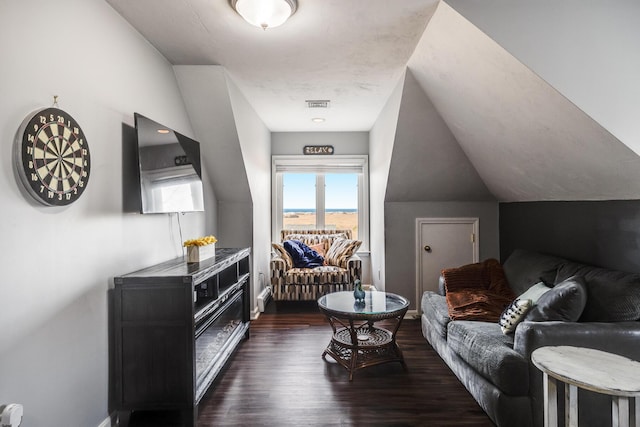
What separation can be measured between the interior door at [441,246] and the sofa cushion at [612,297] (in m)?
1.84

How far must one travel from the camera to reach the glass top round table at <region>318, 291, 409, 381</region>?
2736 mm

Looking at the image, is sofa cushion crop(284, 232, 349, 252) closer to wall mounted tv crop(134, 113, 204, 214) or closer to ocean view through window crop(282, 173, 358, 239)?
ocean view through window crop(282, 173, 358, 239)

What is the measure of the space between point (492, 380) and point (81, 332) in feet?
7.58

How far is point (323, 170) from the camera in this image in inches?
218

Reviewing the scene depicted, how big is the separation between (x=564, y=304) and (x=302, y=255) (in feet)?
10.4

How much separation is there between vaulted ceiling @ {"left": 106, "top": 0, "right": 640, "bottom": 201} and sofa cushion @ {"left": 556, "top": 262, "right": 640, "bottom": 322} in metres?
0.59

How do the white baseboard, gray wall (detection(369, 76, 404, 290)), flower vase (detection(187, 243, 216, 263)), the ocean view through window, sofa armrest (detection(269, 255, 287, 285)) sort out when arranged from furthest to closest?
the ocean view through window → sofa armrest (detection(269, 255, 287, 285)) → the white baseboard → gray wall (detection(369, 76, 404, 290)) → flower vase (detection(187, 243, 216, 263))

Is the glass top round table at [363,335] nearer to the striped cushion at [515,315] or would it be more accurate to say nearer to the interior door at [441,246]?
the striped cushion at [515,315]

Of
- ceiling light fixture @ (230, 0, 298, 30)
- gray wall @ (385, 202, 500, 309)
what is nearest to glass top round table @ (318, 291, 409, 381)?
gray wall @ (385, 202, 500, 309)

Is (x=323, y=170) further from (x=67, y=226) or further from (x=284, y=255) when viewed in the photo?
(x=67, y=226)

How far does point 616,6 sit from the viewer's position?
6.42 feet

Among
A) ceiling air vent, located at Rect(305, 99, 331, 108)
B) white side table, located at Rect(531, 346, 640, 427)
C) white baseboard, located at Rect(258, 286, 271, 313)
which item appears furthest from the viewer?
white baseboard, located at Rect(258, 286, 271, 313)

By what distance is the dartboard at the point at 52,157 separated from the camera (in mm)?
1467

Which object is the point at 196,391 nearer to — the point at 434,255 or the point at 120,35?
the point at 120,35
